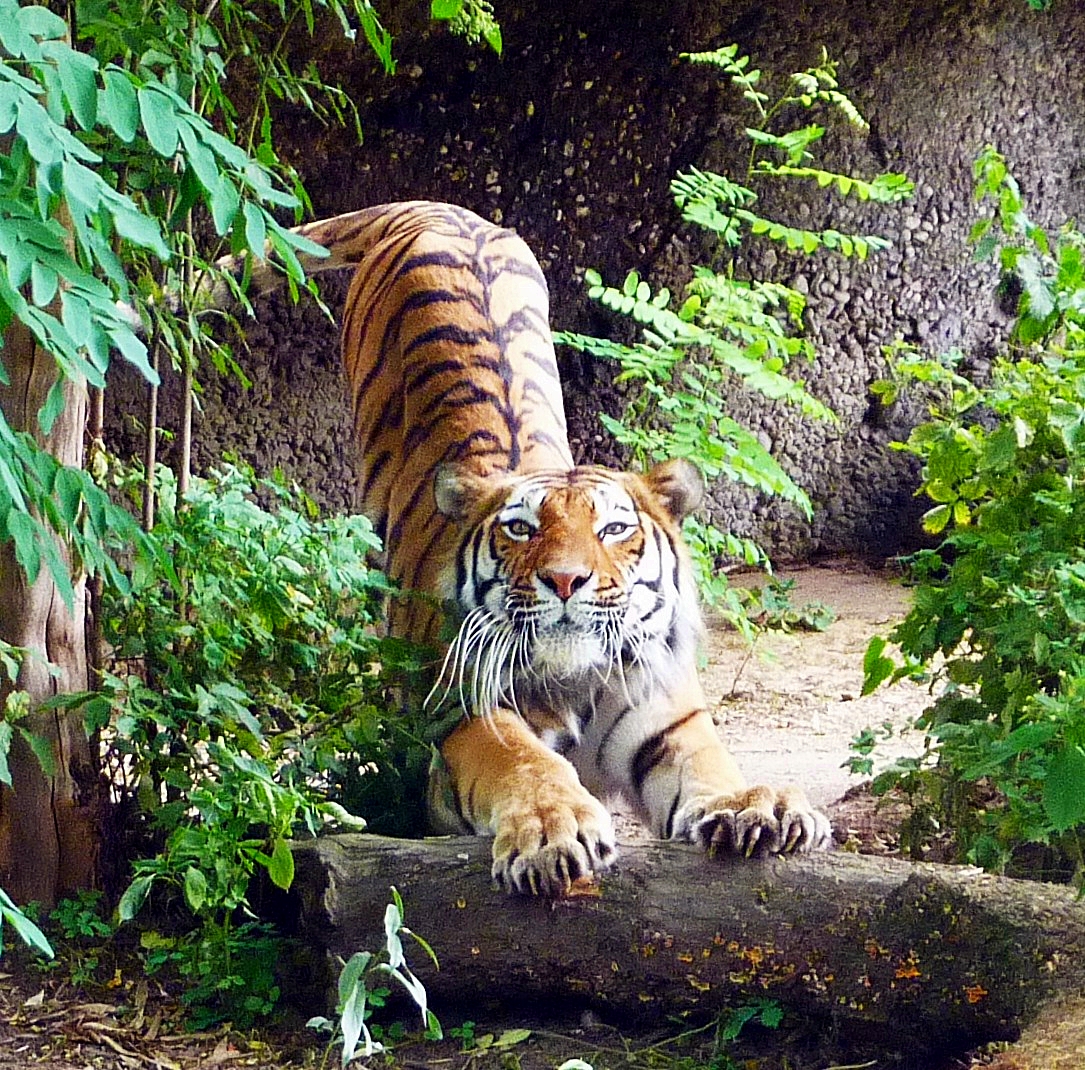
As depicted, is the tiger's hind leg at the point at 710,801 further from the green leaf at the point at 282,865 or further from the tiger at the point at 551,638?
the green leaf at the point at 282,865

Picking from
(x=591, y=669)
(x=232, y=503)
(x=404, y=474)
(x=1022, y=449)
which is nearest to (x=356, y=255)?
(x=404, y=474)

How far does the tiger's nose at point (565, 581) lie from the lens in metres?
2.88

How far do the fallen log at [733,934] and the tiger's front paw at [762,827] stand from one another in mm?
35

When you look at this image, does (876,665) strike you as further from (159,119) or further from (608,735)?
(159,119)

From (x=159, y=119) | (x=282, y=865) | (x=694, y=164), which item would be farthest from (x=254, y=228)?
(x=694, y=164)

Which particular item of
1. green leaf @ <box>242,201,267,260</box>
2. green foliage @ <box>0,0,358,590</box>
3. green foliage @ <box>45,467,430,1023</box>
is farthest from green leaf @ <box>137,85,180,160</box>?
green foliage @ <box>45,467,430,1023</box>

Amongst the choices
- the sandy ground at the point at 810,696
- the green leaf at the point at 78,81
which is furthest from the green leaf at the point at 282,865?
the sandy ground at the point at 810,696

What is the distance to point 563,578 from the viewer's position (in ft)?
9.45

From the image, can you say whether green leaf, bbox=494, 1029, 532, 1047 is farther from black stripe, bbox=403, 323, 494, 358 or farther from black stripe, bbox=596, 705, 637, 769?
black stripe, bbox=403, 323, 494, 358

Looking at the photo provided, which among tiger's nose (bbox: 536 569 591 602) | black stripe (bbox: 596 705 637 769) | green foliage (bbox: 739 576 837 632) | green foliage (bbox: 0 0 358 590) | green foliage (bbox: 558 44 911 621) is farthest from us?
green foliage (bbox: 739 576 837 632)

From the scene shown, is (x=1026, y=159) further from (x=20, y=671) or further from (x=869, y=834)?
(x=20, y=671)

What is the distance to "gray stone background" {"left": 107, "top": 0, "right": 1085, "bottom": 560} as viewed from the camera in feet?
18.9

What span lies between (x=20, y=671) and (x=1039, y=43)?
5.57 meters

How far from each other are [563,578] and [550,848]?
589 mm
